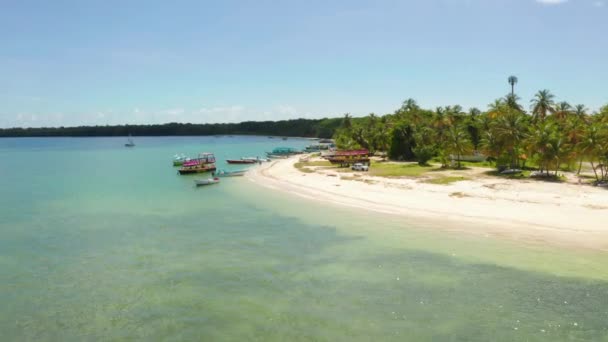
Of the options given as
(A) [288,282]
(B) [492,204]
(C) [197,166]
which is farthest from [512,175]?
(C) [197,166]

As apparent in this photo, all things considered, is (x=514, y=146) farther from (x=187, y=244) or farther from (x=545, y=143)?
(x=187, y=244)

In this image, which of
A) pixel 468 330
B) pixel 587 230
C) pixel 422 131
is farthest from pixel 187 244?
pixel 422 131

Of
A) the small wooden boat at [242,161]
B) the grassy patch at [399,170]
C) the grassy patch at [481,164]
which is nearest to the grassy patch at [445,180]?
the grassy patch at [399,170]

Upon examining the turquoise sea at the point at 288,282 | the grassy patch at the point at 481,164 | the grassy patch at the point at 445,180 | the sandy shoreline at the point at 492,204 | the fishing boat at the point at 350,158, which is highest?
the fishing boat at the point at 350,158

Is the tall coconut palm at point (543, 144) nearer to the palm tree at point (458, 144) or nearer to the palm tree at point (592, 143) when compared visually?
the palm tree at point (592, 143)

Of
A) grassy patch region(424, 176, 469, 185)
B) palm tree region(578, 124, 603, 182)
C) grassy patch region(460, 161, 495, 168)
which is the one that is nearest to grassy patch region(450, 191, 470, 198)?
grassy patch region(424, 176, 469, 185)
